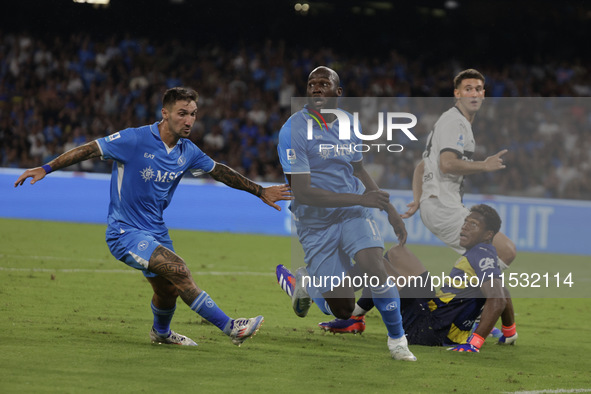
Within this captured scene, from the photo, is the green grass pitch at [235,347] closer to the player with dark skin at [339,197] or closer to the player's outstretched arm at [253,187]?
the player with dark skin at [339,197]

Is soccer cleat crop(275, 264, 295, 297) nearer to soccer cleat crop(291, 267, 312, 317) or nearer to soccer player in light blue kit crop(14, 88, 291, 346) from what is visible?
soccer cleat crop(291, 267, 312, 317)

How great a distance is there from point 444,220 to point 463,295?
654 millimetres

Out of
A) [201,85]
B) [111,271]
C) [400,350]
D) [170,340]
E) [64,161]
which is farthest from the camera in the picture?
[201,85]

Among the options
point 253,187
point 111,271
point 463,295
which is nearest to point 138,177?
point 253,187

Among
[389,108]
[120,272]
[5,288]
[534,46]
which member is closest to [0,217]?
[120,272]

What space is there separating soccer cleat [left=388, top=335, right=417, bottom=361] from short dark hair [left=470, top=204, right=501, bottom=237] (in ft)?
4.59

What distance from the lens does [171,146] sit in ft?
21.5

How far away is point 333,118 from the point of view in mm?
6973

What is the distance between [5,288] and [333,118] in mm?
4321

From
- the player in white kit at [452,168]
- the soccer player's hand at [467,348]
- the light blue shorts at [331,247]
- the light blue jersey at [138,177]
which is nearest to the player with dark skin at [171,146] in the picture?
the light blue jersey at [138,177]

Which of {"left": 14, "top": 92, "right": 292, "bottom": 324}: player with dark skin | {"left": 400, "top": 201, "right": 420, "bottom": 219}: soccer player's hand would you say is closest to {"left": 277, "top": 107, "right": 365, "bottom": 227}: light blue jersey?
{"left": 14, "top": 92, "right": 292, "bottom": 324}: player with dark skin

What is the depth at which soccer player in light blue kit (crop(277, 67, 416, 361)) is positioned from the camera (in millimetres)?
6660

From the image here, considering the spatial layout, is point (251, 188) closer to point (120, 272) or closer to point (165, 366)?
point (165, 366)

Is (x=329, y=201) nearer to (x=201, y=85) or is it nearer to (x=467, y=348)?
(x=467, y=348)
